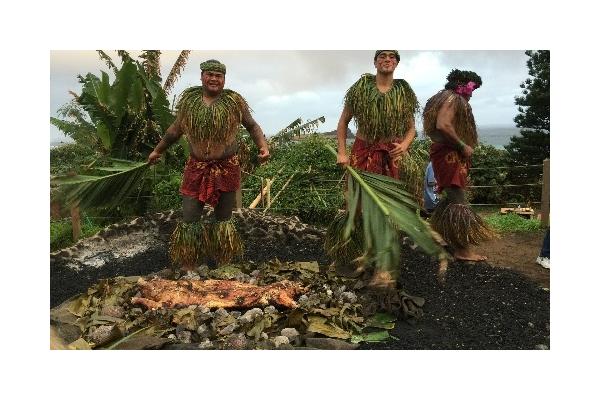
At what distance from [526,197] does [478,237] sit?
2.58 ft

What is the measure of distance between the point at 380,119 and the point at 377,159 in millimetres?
Answer: 223

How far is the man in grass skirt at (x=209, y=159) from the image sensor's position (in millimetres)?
3305

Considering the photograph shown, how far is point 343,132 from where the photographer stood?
3299 millimetres

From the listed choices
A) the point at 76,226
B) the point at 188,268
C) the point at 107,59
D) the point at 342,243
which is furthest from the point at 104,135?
the point at 342,243

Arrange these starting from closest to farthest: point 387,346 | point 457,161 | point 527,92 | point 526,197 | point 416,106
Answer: point 387,346
point 527,92
point 416,106
point 457,161
point 526,197

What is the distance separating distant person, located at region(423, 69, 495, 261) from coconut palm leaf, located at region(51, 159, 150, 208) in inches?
69.1

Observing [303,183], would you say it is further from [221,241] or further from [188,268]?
[188,268]

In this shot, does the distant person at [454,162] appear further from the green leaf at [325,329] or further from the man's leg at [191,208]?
the man's leg at [191,208]

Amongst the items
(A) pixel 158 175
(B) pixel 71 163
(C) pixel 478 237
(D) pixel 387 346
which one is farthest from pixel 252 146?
(D) pixel 387 346

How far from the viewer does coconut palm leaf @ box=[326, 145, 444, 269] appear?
2.44m

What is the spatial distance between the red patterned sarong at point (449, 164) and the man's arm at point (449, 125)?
0.06 m

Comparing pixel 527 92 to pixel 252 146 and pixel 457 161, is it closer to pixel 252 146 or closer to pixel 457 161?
pixel 457 161

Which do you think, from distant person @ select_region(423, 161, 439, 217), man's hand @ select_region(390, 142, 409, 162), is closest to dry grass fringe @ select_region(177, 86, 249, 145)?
man's hand @ select_region(390, 142, 409, 162)

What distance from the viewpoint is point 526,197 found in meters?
4.02
